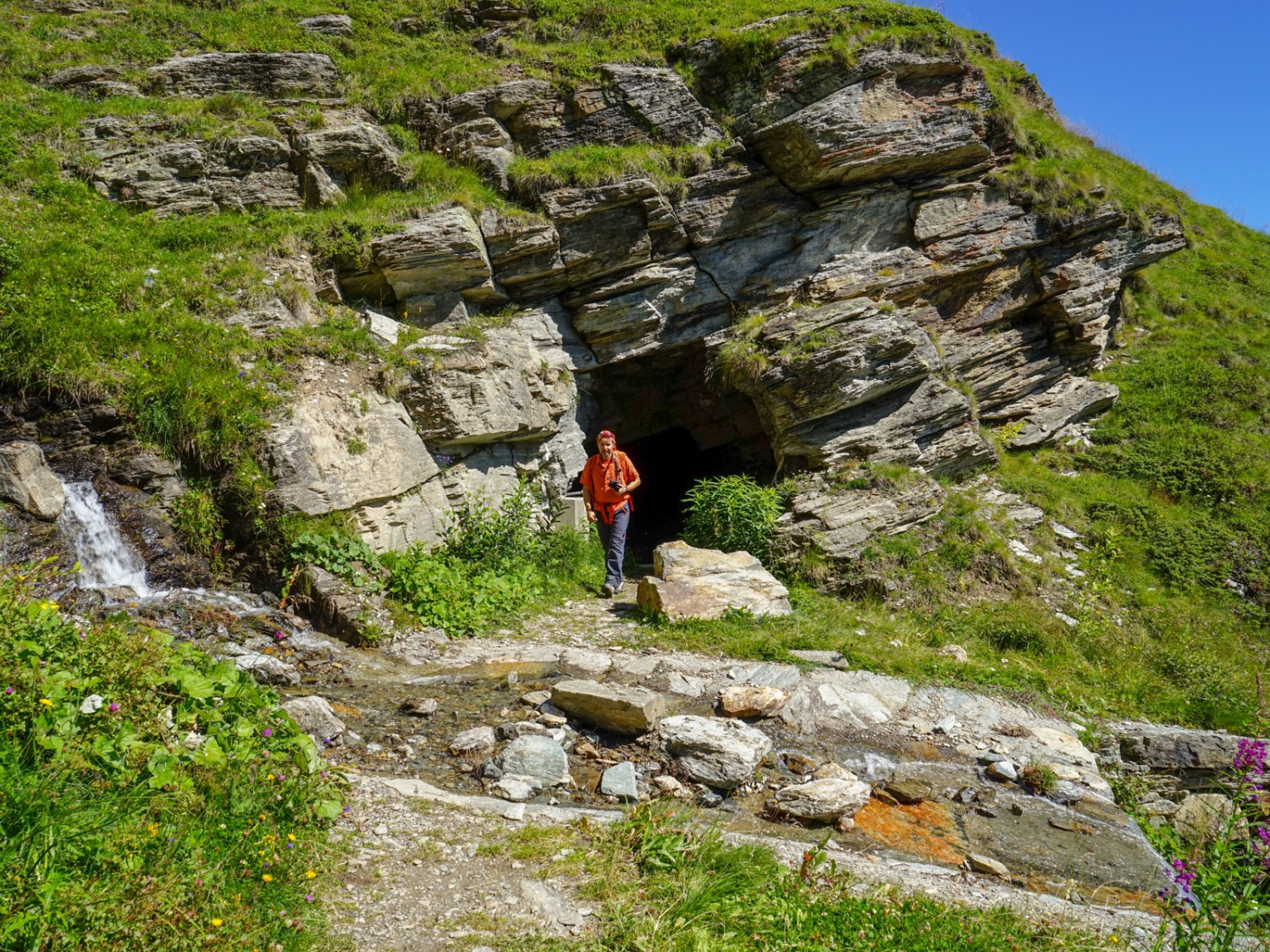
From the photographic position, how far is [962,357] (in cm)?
1530

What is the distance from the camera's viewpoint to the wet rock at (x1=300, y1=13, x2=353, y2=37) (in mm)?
16984

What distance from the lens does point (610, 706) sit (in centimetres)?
663

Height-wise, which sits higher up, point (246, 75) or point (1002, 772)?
point (246, 75)

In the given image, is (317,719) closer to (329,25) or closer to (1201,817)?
(1201,817)

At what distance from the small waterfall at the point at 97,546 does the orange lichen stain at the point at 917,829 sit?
8.26 m

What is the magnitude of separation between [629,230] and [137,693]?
1216cm

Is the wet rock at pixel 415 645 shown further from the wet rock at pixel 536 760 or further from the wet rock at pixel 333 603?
the wet rock at pixel 536 760

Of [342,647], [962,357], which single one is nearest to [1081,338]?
[962,357]

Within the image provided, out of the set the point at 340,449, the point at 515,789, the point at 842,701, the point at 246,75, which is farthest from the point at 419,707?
the point at 246,75

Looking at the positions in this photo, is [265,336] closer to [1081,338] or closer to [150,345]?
[150,345]

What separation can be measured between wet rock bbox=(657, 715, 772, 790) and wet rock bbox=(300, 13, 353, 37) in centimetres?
1779

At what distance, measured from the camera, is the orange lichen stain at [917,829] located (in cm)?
564

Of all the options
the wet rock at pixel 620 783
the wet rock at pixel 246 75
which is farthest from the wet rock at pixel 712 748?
the wet rock at pixel 246 75

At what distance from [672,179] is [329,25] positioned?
9.44 metres
